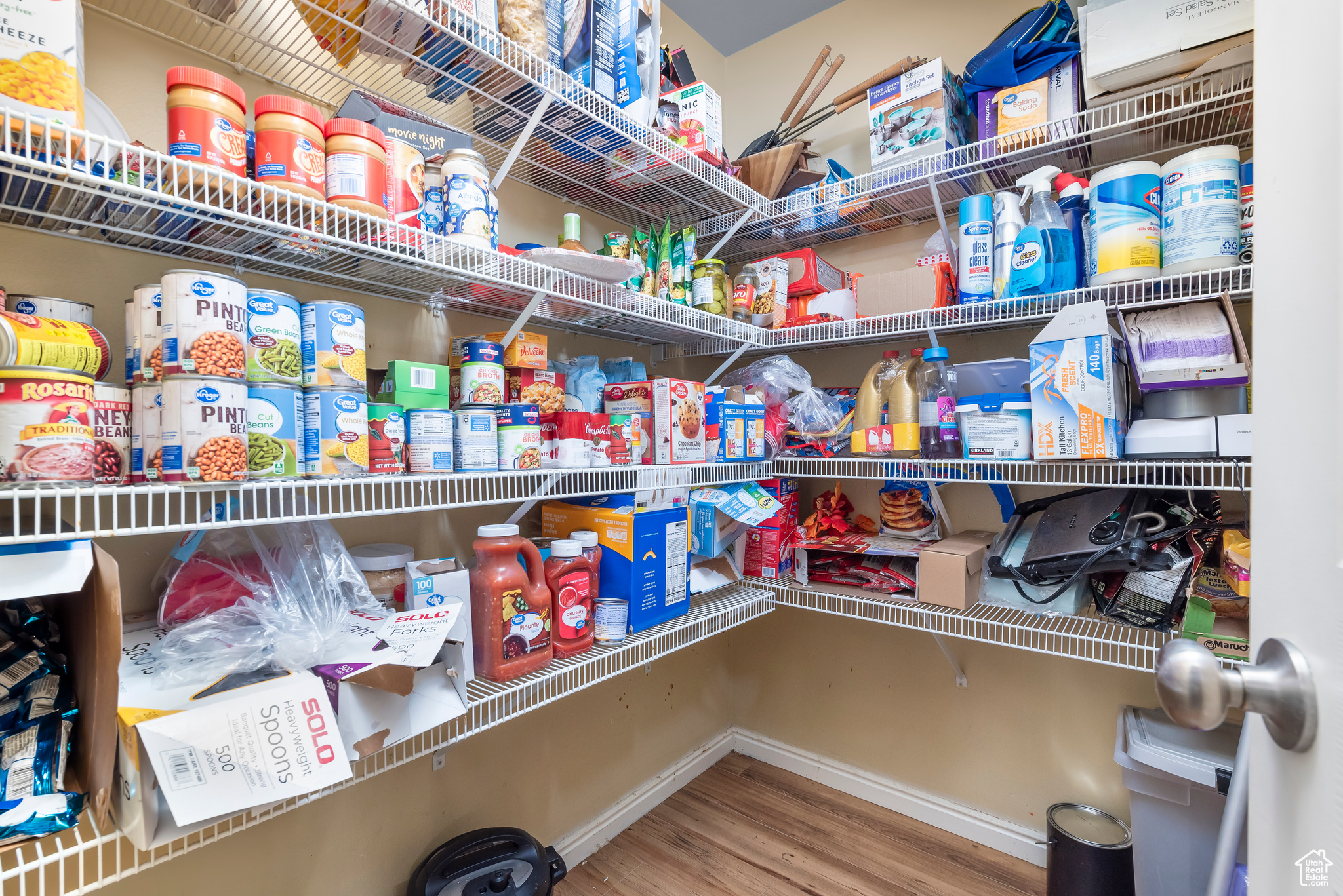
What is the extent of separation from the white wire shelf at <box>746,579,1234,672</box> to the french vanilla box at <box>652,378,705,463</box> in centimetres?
54

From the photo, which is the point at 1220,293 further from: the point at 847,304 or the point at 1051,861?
the point at 1051,861

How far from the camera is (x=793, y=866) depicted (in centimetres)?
164

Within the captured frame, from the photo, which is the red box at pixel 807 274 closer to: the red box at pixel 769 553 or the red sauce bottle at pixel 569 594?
the red box at pixel 769 553

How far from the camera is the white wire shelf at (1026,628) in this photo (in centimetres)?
122

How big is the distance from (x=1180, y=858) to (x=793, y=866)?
875 millimetres

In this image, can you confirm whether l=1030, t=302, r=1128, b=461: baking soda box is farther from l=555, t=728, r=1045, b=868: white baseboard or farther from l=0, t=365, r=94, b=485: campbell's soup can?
l=0, t=365, r=94, b=485: campbell's soup can

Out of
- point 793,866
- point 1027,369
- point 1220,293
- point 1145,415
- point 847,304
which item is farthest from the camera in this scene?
point 847,304

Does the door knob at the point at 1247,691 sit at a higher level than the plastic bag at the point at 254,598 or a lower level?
higher

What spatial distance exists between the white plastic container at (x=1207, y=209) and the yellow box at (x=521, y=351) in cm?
127

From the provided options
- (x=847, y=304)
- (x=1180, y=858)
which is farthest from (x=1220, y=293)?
(x=1180, y=858)

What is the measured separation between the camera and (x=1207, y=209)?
1.14 meters

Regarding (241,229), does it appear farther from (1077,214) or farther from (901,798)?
(901,798)

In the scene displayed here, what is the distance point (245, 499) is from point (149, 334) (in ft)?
0.77

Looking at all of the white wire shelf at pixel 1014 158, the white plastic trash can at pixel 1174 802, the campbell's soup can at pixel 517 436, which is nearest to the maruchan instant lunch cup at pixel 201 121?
the campbell's soup can at pixel 517 436
